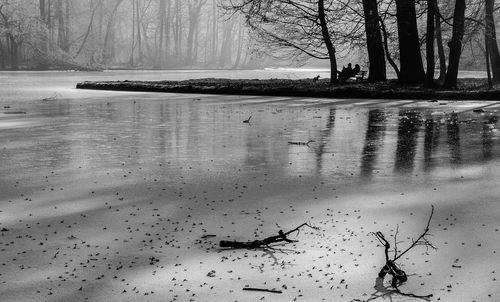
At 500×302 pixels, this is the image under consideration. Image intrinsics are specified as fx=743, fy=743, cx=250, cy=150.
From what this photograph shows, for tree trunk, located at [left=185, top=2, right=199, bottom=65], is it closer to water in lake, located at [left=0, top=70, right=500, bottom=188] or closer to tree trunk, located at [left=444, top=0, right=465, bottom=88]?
tree trunk, located at [left=444, top=0, right=465, bottom=88]

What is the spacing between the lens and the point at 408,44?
27156 millimetres

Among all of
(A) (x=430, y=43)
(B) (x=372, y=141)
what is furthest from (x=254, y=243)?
(A) (x=430, y=43)

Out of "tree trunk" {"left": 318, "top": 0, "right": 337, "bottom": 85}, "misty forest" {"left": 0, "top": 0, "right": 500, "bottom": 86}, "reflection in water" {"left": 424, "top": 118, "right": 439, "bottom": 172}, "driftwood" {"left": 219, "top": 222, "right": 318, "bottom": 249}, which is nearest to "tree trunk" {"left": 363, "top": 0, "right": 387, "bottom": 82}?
"misty forest" {"left": 0, "top": 0, "right": 500, "bottom": 86}

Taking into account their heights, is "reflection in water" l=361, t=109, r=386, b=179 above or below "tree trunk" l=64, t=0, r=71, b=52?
below

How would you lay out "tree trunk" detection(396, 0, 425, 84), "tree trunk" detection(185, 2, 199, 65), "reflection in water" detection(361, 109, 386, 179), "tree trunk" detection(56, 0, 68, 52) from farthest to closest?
"tree trunk" detection(185, 2, 199, 65)
"tree trunk" detection(56, 0, 68, 52)
"tree trunk" detection(396, 0, 425, 84)
"reflection in water" detection(361, 109, 386, 179)

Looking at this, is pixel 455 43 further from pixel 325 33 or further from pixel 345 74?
pixel 345 74

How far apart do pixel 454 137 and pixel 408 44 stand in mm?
15157

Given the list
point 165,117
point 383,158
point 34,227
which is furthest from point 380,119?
point 34,227

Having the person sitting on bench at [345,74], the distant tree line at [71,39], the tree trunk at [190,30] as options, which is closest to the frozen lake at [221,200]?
the person sitting on bench at [345,74]

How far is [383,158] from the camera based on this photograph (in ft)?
32.4

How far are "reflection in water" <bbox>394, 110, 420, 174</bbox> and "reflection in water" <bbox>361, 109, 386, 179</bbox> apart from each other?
311 millimetres

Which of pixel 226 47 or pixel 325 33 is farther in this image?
pixel 226 47

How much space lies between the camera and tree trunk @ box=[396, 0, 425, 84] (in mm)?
27156

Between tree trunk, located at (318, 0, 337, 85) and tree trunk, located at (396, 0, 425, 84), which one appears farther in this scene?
tree trunk, located at (318, 0, 337, 85)
